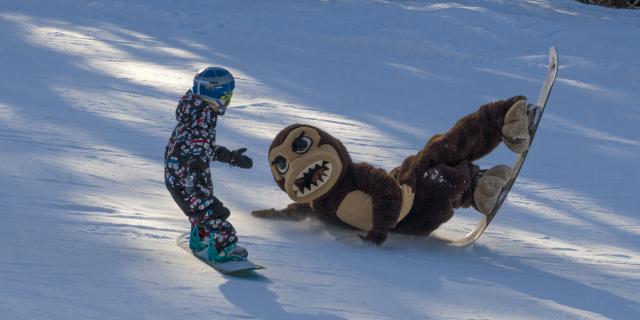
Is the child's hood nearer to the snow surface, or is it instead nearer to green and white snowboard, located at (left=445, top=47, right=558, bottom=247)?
the snow surface

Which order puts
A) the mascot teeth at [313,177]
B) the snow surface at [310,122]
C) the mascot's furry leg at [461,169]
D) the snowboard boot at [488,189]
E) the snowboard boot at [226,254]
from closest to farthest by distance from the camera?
1. the snow surface at [310,122]
2. the snowboard boot at [226,254]
3. the mascot teeth at [313,177]
4. the mascot's furry leg at [461,169]
5. the snowboard boot at [488,189]

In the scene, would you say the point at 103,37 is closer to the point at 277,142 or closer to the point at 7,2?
the point at 7,2

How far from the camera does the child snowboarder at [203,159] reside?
15.2ft

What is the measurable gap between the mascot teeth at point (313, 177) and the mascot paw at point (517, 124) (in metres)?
1.09

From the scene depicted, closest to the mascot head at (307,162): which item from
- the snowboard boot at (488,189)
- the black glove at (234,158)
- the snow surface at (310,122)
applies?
the snow surface at (310,122)

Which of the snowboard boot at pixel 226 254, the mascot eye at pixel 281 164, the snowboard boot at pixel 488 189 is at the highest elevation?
the mascot eye at pixel 281 164

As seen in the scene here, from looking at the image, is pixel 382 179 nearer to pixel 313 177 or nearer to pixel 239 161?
pixel 313 177

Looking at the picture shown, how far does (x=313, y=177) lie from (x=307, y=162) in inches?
3.5

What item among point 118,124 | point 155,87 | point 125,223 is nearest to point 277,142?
point 125,223

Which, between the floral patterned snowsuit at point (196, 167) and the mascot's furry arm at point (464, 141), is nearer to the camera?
the floral patterned snowsuit at point (196, 167)

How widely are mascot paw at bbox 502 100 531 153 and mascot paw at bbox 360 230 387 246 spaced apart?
97 centimetres

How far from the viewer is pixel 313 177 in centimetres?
538

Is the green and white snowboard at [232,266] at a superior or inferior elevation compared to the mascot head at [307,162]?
inferior

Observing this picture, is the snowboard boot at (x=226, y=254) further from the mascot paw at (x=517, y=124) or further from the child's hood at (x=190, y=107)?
the mascot paw at (x=517, y=124)
